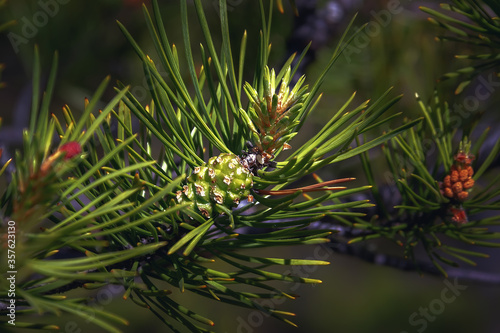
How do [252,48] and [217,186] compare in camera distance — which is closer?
[217,186]

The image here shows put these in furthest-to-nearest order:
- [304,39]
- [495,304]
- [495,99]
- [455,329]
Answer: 1. [495,304]
2. [455,329]
3. [495,99]
4. [304,39]

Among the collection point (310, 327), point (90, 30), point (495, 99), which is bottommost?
point (310, 327)

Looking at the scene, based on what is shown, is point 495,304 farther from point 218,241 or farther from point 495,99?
point 218,241

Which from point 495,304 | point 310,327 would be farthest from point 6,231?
point 495,304

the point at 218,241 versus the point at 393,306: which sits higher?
the point at 218,241

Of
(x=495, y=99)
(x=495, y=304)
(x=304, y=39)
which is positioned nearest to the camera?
(x=304, y=39)

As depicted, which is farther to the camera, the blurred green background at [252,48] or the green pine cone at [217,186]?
the blurred green background at [252,48]

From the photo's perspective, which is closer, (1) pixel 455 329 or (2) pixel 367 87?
(2) pixel 367 87

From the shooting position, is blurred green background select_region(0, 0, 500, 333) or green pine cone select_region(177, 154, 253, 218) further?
blurred green background select_region(0, 0, 500, 333)
